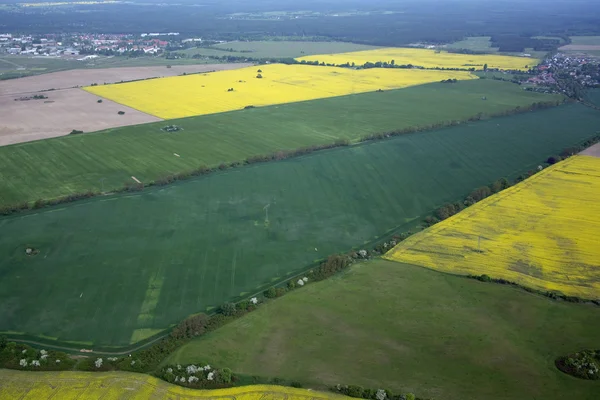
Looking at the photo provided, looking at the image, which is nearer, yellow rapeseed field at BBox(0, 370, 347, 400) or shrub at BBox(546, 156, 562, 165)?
yellow rapeseed field at BBox(0, 370, 347, 400)

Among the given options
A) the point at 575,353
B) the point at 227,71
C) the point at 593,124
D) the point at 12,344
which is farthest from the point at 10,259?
the point at 227,71

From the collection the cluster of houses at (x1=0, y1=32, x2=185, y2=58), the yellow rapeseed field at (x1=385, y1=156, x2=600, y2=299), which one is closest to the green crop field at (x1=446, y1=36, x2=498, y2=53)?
the cluster of houses at (x1=0, y1=32, x2=185, y2=58)

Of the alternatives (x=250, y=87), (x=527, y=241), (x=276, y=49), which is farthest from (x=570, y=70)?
(x=527, y=241)

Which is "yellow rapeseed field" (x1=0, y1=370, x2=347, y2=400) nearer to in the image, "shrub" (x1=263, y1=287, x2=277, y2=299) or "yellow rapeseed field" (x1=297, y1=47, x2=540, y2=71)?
"shrub" (x1=263, y1=287, x2=277, y2=299)

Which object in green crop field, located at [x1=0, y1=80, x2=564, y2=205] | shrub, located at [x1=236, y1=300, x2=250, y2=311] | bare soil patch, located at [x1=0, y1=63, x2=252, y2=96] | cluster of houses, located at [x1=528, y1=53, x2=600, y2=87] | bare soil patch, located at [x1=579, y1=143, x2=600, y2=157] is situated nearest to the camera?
shrub, located at [x1=236, y1=300, x2=250, y2=311]

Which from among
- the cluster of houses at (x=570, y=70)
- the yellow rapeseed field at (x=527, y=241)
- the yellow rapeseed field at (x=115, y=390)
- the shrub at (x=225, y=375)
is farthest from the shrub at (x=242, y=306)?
the cluster of houses at (x=570, y=70)

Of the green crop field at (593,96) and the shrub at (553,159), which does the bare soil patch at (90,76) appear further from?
the shrub at (553,159)

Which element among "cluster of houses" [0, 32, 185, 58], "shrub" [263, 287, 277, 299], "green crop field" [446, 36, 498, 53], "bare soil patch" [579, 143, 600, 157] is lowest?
"shrub" [263, 287, 277, 299]

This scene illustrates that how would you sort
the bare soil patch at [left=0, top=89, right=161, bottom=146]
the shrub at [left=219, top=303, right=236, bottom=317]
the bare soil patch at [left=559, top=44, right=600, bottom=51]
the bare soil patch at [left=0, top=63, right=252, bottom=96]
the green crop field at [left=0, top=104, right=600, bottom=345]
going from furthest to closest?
1. the bare soil patch at [left=559, top=44, right=600, bottom=51]
2. the bare soil patch at [left=0, top=63, right=252, bottom=96]
3. the bare soil patch at [left=0, top=89, right=161, bottom=146]
4. the green crop field at [left=0, top=104, right=600, bottom=345]
5. the shrub at [left=219, top=303, right=236, bottom=317]
